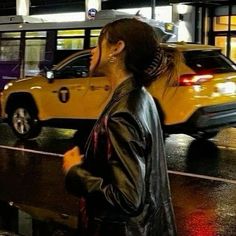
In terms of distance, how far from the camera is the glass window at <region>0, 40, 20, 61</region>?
18.7m

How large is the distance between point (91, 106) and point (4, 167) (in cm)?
251

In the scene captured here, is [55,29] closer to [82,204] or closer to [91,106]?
[91,106]

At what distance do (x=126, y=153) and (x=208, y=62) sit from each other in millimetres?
8090

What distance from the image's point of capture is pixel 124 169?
200 cm

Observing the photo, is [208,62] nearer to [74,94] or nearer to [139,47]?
[74,94]

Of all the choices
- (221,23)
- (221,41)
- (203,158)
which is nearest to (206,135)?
(203,158)

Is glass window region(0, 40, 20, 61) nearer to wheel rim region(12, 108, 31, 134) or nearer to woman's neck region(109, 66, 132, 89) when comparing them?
wheel rim region(12, 108, 31, 134)

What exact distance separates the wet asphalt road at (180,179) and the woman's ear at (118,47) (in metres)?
3.59

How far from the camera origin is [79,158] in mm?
2223

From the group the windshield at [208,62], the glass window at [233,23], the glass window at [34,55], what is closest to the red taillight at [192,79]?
the windshield at [208,62]

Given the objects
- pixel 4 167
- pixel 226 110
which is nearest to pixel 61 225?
pixel 4 167

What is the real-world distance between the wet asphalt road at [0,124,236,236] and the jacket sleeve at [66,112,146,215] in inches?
140

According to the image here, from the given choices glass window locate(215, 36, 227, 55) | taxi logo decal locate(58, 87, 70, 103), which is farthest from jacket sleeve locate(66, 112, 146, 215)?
glass window locate(215, 36, 227, 55)

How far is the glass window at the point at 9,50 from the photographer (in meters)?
18.7
